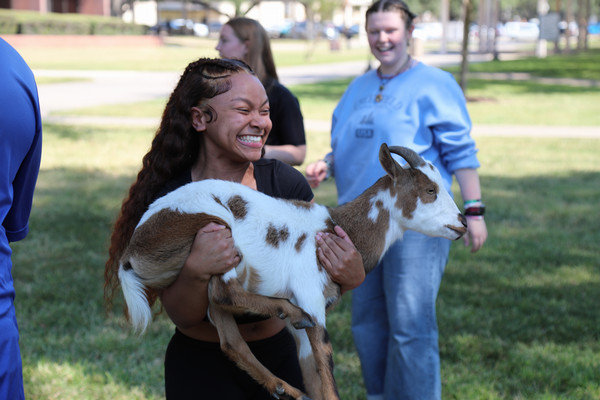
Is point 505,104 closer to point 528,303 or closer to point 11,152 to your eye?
point 528,303

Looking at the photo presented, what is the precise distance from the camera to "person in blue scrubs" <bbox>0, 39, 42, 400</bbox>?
6.37 feet

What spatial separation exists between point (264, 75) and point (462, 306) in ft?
8.91

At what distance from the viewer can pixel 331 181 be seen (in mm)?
10797

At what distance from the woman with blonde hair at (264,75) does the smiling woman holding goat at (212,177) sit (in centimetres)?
179

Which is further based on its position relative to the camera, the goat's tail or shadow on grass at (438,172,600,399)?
shadow on grass at (438,172,600,399)

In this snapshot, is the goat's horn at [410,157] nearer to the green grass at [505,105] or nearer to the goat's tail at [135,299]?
the goat's tail at [135,299]

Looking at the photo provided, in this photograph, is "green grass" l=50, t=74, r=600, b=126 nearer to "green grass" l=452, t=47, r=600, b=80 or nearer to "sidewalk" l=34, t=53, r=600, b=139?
"sidewalk" l=34, t=53, r=600, b=139

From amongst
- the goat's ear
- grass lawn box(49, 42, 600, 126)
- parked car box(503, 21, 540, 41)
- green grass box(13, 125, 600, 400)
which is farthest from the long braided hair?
parked car box(503, 21, 540, 41)

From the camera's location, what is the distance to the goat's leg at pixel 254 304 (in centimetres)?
229

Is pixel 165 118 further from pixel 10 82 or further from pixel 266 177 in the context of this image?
pixel 10 82

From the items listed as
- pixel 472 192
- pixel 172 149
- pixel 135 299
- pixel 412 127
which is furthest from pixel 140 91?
pixel 135 299

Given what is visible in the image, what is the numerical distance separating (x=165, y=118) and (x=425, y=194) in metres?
1.07

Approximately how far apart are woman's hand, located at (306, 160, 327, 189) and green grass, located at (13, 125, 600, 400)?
60.7 inches

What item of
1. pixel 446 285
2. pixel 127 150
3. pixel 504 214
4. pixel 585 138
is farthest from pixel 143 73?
pixel 446 285
